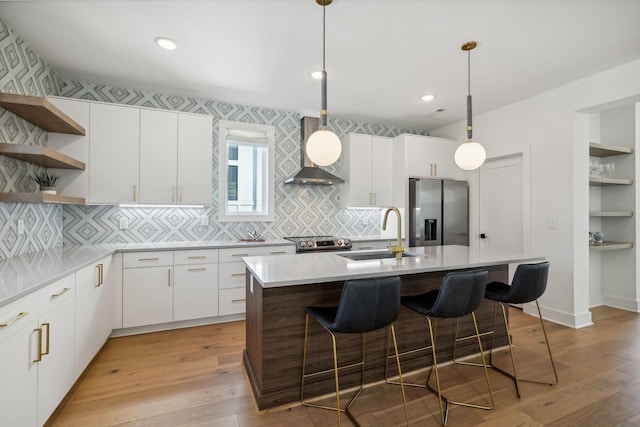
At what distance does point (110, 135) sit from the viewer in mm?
3174

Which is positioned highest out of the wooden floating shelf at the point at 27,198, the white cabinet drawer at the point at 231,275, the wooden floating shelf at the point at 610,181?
the wooden floating shelf at the point at 610,181

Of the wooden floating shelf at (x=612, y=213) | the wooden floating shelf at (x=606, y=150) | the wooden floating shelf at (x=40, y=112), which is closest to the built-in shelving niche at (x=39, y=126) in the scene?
the wooden floating shelf at (x=40, y=112)

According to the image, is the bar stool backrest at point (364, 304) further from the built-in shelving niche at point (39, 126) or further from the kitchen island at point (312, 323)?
the built-in shelving niche at point (39, 126)

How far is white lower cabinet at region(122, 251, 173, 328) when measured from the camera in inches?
120

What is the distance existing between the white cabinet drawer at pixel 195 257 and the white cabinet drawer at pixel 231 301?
387mm

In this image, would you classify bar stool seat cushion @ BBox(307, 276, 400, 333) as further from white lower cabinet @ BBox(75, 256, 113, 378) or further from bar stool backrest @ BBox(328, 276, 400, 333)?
white lower cabinet @ BBox(75, 256, 113, 378)

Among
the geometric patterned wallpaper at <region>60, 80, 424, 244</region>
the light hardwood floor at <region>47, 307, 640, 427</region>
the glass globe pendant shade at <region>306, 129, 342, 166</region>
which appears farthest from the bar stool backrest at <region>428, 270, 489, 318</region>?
the geometric patterned wallpaper at <region>60, 80, 424, 244</region>

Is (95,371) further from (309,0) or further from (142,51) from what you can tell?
(309,0)

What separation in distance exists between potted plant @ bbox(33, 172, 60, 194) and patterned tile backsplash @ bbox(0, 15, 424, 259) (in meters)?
0.07

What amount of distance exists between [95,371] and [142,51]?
2.73 metres

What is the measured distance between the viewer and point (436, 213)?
4.36 meters

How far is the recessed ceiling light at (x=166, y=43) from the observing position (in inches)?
99.1

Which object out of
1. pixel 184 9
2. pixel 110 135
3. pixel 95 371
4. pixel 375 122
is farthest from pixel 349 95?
pixel 95 371

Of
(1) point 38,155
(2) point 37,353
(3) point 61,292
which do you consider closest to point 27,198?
(1) point 38,155
